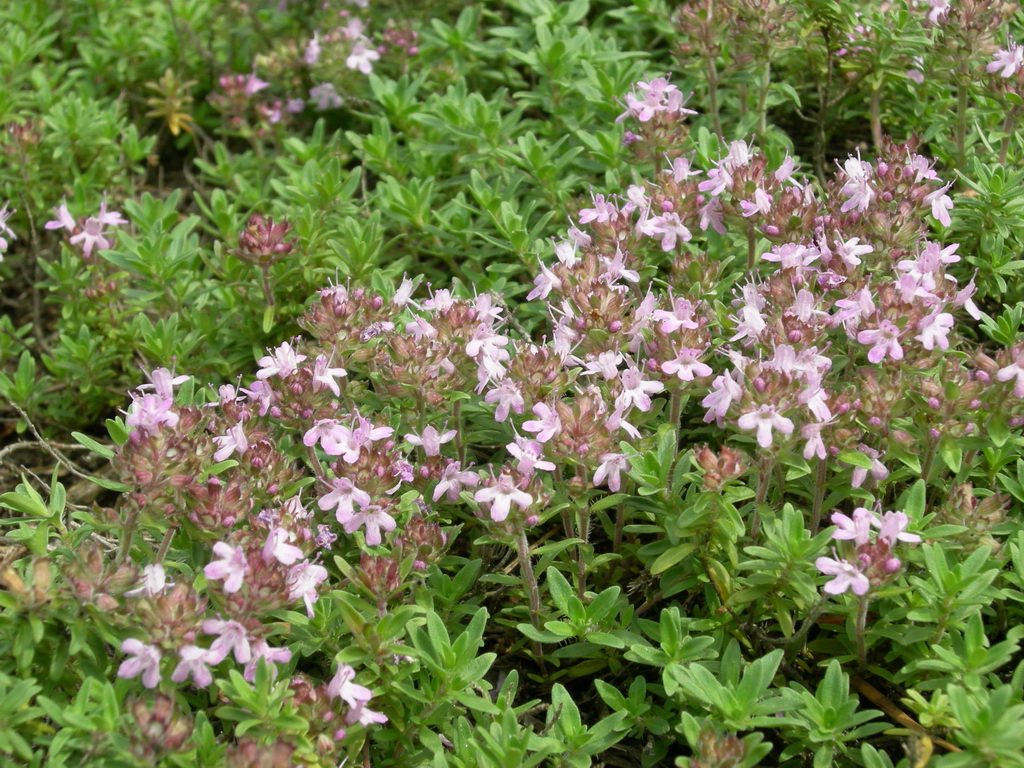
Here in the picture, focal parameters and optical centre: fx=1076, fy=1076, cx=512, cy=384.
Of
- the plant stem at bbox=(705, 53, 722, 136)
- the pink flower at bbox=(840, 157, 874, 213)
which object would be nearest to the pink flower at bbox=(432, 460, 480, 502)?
the pink flower at bbox=(840, 157, 874, 213)

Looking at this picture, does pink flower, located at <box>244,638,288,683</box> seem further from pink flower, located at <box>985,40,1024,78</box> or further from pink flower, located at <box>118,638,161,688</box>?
pink flower, located at <box>985,40,1024,78</box>

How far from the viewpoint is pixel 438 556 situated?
2.97m

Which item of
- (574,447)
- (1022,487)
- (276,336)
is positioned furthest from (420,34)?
(1022,487)

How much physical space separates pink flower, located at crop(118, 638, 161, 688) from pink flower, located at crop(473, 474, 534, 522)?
2.77 ft

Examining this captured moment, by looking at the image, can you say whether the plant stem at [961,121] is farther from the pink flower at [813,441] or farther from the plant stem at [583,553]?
the plant stem at [583,553]

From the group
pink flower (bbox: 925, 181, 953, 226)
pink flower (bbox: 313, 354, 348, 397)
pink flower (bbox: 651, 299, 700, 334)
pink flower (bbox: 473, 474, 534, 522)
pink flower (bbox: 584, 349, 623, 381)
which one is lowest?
pink flower (bbox: 473, 474, 534, 522)

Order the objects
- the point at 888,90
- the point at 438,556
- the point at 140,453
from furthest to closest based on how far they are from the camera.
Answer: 1. the point at 888,90
2. the point at 438,556
3. the point at 140,453

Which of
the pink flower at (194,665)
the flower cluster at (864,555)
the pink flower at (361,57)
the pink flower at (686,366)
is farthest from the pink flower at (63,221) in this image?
the flower cluster at (864,555)

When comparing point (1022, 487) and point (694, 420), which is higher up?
point (1022, 487)

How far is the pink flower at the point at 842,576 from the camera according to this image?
8.38 ft

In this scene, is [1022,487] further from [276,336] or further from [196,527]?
[276,336]

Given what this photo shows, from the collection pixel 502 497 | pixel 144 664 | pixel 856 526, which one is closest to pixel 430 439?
pixel 502 497

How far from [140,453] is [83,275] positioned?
6.18 feet

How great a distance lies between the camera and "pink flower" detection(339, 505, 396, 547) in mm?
2861
